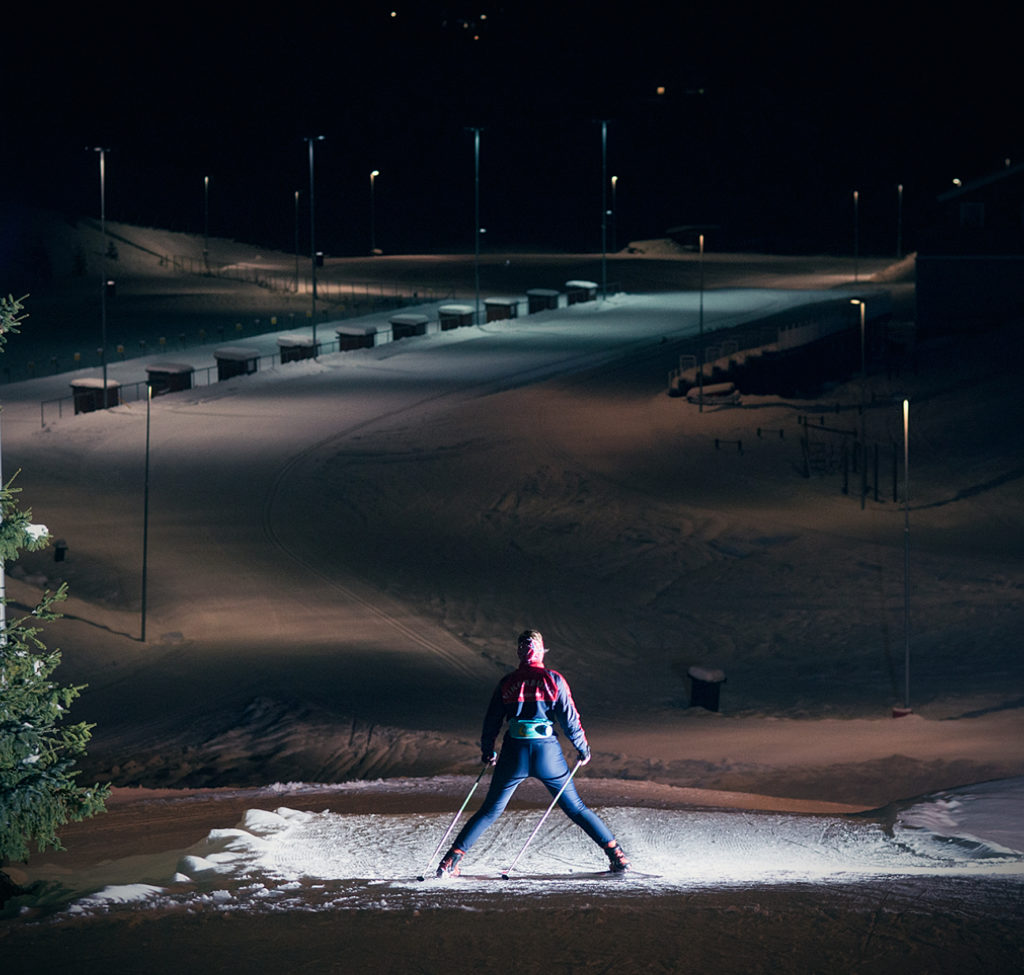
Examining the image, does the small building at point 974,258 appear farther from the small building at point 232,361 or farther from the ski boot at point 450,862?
the ski boot at point 450,862

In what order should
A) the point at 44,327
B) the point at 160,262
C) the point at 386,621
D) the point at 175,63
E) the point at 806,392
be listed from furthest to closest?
the point at 175,63, the point at 160,262, the point at 44,327, the point at 806,392, the point at 386,621

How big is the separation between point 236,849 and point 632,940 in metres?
3.48

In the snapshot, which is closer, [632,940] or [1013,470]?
[632,940]

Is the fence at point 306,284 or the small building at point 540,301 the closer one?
the small building at point 540,301

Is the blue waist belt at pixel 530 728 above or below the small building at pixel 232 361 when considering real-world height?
below

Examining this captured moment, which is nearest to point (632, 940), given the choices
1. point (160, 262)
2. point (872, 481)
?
point (872, 481)

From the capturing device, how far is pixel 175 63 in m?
152

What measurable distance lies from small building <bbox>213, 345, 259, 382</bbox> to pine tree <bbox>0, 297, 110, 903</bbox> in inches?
1484

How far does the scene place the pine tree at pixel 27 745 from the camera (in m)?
9.35

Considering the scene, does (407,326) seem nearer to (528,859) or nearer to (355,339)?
(355,339)

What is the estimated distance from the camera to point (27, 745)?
31.4ft

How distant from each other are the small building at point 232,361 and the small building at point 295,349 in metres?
2.17

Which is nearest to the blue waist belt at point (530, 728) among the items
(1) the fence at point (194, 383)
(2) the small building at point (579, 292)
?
(1) the fence at point (194, 383)

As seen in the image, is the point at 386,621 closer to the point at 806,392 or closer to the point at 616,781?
the point at 616,781
